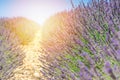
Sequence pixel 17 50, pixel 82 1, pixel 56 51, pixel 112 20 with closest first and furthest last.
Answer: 1. pixel 112 20
2. pixel 56 51
3. pixel 82 1
4. pixel 17 50

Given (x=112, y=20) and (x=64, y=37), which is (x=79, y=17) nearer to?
(x=64, y=37)

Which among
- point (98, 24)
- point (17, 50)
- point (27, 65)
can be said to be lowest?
point (27, 65)

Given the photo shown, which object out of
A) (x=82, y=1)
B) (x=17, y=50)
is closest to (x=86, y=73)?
(x=82, y=1)

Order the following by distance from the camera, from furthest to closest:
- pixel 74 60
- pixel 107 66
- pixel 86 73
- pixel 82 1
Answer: pixel 82 1 < pixel 74 60 < pixel 86 73 < pixel 107 66

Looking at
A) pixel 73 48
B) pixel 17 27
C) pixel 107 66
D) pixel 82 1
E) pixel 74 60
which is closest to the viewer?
pixel 107 66

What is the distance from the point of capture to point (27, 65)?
15.3ft

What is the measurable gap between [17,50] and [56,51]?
1.82 m

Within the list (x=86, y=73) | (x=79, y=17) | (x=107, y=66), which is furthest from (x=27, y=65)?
(x=107, y=66)

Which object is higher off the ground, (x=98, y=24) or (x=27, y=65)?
(x=98, y=24)

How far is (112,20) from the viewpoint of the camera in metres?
2.17

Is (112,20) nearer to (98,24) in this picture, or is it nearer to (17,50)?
(98,24)

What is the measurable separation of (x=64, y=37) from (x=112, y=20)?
0.81 metres

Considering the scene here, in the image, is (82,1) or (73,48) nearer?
(73,48)

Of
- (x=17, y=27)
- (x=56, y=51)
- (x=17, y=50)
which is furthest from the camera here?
(x=17, y=27)
